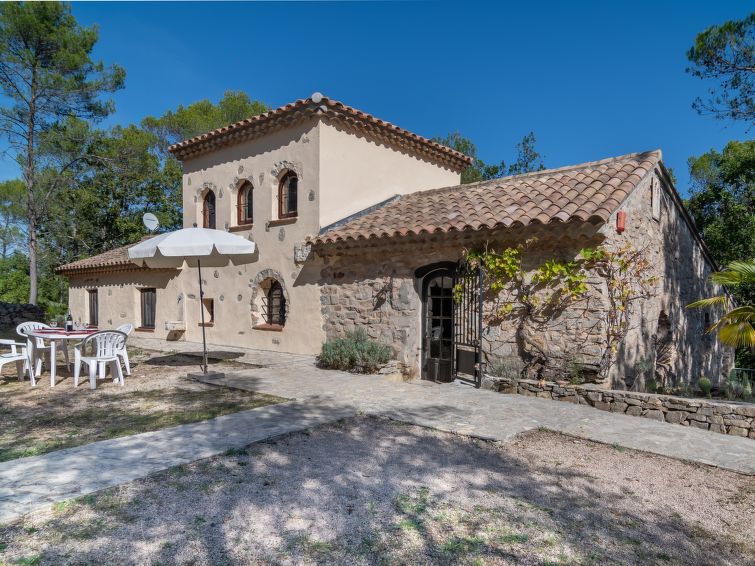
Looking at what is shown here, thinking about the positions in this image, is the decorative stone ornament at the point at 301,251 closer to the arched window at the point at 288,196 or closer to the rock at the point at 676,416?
the arched window at the point at 288,196

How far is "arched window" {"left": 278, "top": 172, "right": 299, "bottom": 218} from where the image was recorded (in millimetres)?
11109

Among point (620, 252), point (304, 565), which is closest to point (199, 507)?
point (304, 565)

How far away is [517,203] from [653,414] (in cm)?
395

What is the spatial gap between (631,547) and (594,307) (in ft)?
14.7

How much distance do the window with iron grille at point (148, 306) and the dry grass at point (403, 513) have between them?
1203cm

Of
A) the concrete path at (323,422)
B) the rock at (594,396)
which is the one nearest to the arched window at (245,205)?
the concrete path at (323,422)

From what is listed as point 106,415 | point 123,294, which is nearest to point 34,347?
point 106,415

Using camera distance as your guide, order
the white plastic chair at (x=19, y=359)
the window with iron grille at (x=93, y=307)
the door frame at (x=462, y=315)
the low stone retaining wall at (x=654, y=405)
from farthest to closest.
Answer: the window with iron grille at (x=93, y=307) → the door frame at (x=462, y=315) → the white plastic chair at (x=19, y=359) → the low stone retaining wall at (x=654, y=405)

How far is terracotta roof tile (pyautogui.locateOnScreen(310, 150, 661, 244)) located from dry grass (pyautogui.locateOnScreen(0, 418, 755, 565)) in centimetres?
384

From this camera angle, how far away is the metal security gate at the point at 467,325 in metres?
7.78

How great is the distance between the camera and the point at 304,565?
252 centimetres

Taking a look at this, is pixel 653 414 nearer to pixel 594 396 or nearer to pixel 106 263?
pixel 594 396

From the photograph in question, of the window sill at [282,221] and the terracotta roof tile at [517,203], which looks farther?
the window sill at [282,221]

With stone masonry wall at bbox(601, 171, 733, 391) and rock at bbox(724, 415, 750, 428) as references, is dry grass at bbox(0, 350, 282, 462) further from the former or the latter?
stone masonry wall at bbox(601, 171, 733, 391)
